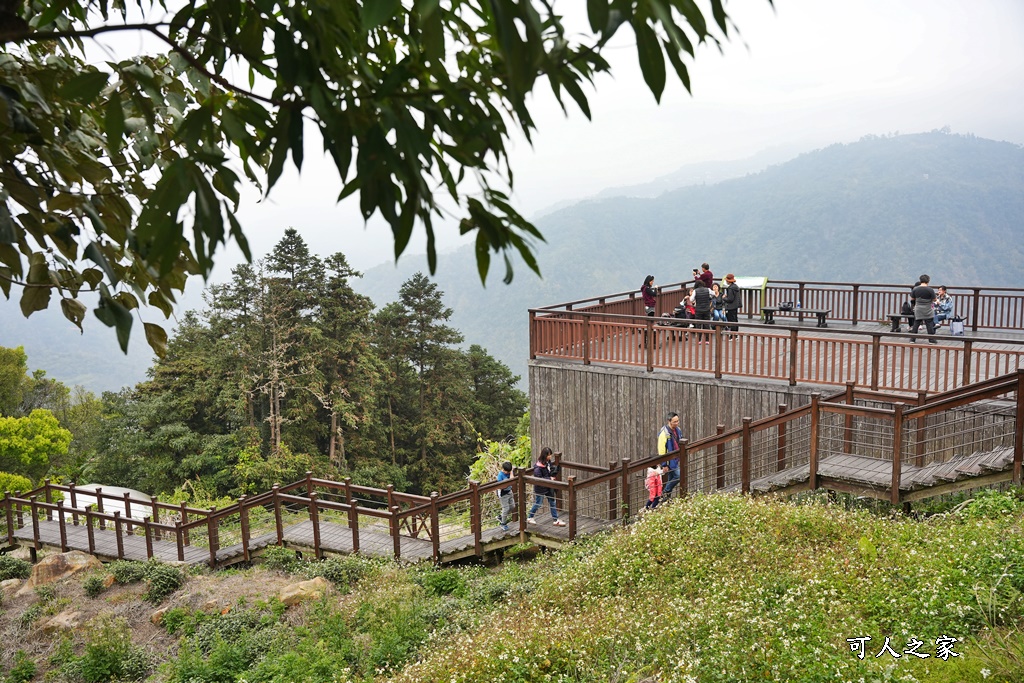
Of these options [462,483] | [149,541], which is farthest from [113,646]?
[462,483]

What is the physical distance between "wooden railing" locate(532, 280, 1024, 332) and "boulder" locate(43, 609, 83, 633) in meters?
8.78

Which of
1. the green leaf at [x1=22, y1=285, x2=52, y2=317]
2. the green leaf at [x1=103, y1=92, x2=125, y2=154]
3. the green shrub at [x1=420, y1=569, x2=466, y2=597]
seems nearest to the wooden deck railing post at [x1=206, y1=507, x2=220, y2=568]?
the green shrub at [x1=420, y1=569, x2=466, y2=597]

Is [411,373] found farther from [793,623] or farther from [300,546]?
[793,623]

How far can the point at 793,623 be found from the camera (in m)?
5.48

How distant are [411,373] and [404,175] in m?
41.9

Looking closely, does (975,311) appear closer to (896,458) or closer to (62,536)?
(896,458)

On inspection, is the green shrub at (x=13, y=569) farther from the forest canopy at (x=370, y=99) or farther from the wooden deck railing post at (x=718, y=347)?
the forest canopy at (x=370, y=99)

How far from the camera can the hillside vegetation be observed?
514 centimetres

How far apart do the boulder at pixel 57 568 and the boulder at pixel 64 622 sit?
202 cm

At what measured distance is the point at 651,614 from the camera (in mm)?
6258

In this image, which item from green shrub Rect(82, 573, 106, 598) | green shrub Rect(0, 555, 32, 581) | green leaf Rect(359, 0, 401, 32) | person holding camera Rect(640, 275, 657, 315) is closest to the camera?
green leaf Rect(359, 0, 401, 32)

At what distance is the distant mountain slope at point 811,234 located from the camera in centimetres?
14462

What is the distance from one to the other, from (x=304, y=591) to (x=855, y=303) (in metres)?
13.4

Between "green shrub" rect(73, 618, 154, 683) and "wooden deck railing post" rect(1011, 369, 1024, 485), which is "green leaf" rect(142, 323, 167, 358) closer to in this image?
"green shrub" rect(73, 618, 154, 683)
